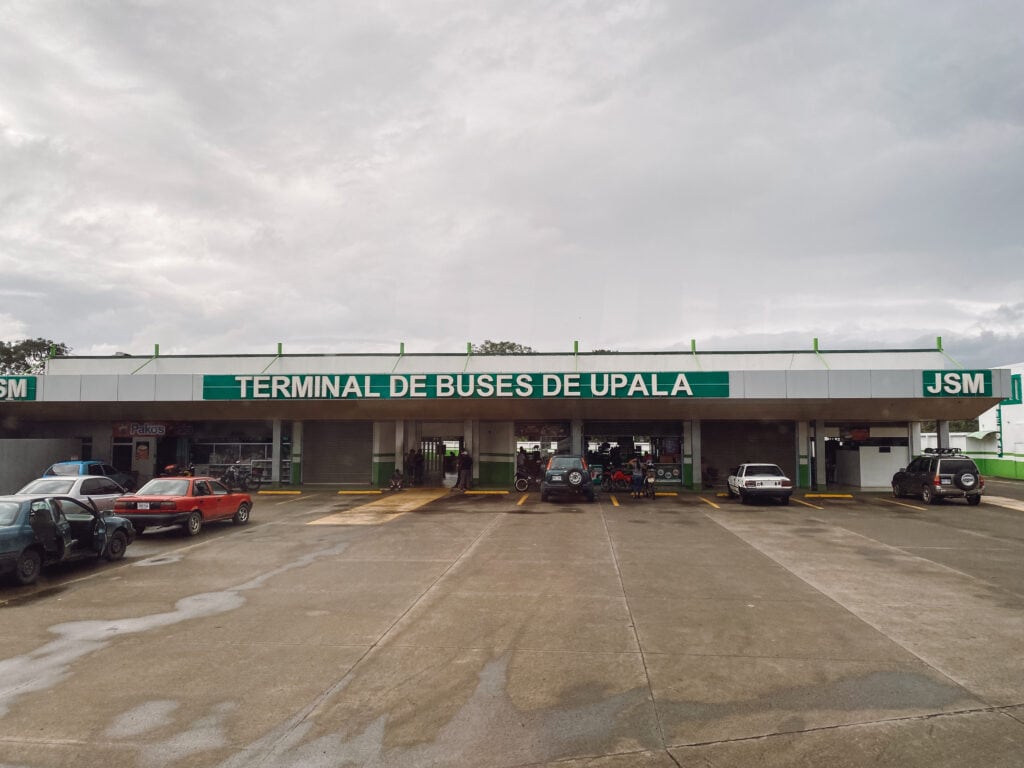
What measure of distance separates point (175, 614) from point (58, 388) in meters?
23.3

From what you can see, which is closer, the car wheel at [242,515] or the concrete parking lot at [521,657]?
the concrete parking lot at [521,657]

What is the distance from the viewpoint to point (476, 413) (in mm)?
29641

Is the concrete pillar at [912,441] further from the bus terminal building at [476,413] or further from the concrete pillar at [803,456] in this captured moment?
the concrete pillar at [803,456]

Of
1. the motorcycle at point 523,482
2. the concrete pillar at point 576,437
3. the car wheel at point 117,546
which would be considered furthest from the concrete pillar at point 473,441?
the car wheel at point 117,546

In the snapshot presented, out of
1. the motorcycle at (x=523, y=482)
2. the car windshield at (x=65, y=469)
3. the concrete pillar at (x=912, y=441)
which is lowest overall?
the motorcycle at (x=523, y=482)

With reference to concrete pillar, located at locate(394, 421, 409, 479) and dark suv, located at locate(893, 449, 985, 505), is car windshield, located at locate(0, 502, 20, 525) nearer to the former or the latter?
concrete pillar, located at locate(394, 421, 409, 479)

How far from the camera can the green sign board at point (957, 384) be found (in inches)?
967

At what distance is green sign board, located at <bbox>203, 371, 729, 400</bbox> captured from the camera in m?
25.4

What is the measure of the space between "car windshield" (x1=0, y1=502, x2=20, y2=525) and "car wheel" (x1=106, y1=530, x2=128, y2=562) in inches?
90.3

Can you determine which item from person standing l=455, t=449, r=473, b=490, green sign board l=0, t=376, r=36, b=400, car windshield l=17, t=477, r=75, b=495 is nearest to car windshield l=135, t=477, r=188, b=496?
car windshield l=17, t=477, r=75, b=495

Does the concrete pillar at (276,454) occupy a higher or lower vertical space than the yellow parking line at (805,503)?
higher

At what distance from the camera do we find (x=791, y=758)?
15.5 ft

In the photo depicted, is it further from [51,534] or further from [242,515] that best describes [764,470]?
[51,534]

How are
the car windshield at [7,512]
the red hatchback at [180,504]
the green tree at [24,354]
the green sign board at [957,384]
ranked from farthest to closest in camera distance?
the green tree at [24,354] < the green sign board at [957,384] < the red hatchback at [180,504] < the car windshield at [7,512]
